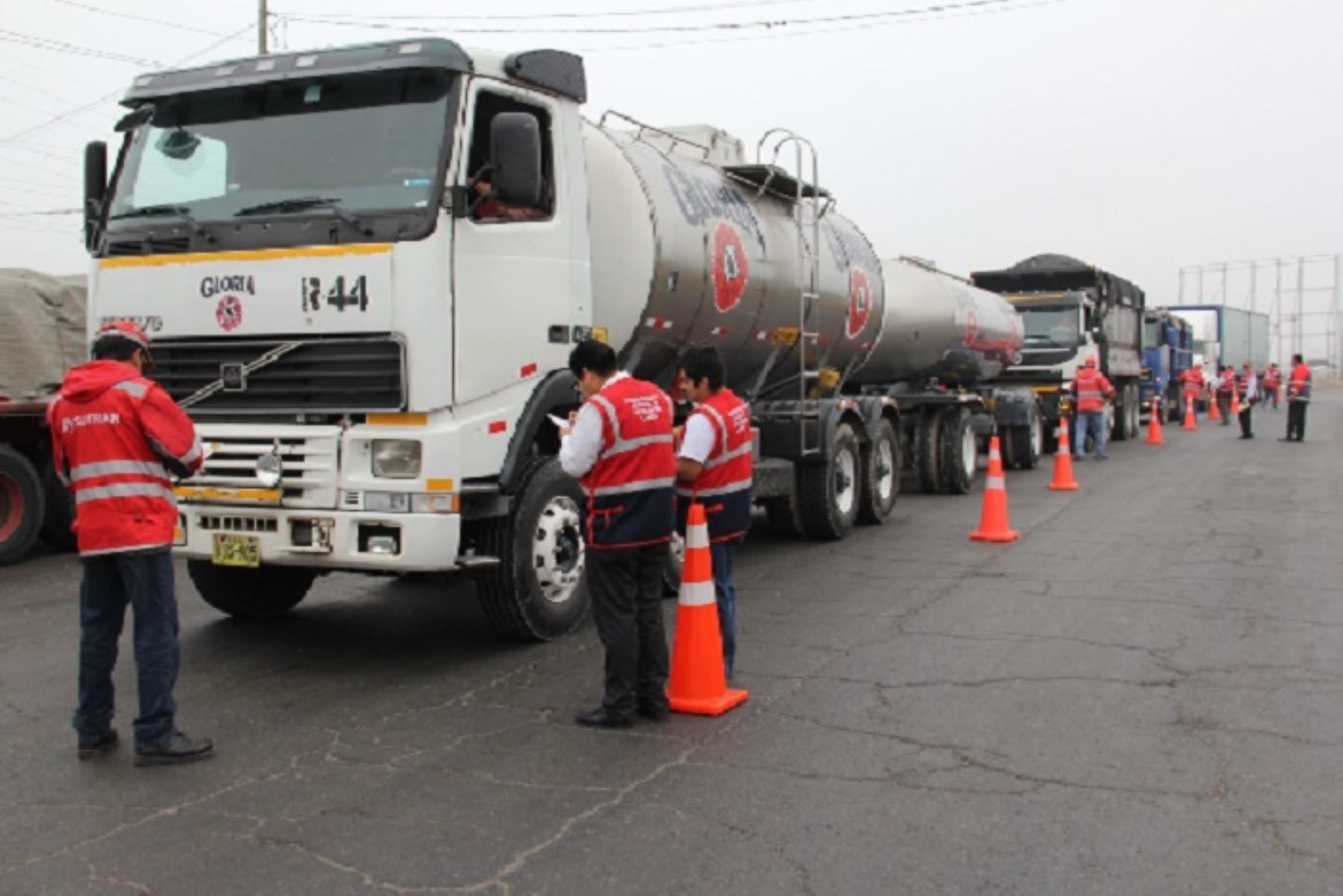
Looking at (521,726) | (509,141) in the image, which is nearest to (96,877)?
(521,726)

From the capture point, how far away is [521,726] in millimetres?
5484

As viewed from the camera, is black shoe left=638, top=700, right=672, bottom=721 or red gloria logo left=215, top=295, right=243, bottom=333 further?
red gloria logo left=215, top=295, right=243, bottom=333

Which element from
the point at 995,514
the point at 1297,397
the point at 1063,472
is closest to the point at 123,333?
the point at 995,514

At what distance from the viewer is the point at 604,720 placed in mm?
5473

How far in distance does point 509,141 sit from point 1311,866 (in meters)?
4.61

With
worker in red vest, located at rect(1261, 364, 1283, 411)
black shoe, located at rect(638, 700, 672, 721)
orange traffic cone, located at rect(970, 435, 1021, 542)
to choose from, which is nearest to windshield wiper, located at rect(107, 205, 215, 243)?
black shoe, located at rect(638, 700, 672, 721)

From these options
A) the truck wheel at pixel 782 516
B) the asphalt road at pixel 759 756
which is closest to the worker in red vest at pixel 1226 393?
the truck wheel at pixel 782 516

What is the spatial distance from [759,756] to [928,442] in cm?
1122

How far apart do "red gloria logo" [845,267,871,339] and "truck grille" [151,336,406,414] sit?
6.69 m

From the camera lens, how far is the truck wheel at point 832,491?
11156 mm

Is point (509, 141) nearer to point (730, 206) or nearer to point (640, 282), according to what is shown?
point (640, 282)

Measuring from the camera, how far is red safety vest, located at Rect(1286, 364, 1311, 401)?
2455cm

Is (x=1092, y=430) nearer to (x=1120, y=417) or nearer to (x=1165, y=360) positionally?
(x=1120, y=417)

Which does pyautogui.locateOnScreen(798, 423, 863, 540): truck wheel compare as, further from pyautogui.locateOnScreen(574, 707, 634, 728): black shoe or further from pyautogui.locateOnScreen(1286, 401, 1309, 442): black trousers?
pyautogui.locateOnScreen(1286, 401, 1309, 442): black trousers
